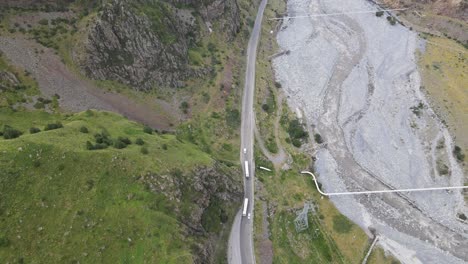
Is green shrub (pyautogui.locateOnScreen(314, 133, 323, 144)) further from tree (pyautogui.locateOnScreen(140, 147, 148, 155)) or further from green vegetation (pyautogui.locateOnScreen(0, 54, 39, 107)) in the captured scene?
green vegetation (pyautogui.locateOnScreen(0, 54, 39, 107))

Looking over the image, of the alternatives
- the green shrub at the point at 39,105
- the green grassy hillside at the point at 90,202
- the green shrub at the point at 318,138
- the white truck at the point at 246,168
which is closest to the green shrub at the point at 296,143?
the green shrub at the point at 318,138

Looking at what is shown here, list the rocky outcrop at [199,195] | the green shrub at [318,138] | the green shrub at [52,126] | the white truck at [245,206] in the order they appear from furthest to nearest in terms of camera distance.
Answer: the green shrub at [318,138], the white truck at [245,206], the green shrub at [52,126], the rocky outcrop at [199,195]

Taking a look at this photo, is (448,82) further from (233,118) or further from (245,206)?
(245,206)

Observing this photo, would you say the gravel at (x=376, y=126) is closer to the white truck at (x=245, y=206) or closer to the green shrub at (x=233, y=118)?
the green shrub at (x=233, y=118)

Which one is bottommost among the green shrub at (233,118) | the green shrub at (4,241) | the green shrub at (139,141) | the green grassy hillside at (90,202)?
the green shrub at (4,241)

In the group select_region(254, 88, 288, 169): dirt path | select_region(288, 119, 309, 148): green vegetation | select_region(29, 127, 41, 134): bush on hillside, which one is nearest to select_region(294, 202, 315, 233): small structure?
select_region(254, 88, 288, 169): dirt path
